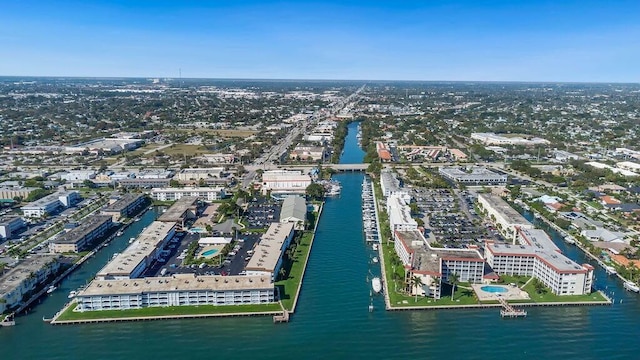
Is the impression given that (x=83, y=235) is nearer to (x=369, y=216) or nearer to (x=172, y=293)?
(x=172, y=293)

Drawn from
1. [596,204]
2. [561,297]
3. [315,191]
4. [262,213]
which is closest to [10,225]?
[262,213]

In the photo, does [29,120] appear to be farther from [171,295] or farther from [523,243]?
[523,243]

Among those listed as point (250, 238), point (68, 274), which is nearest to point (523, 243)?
point (250, 238)

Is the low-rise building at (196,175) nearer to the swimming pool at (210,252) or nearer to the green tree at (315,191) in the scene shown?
the green tree at (315,191)

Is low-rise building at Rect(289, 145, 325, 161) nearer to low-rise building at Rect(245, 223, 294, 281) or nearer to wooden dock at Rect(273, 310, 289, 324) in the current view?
low-rise building at Rect(245, 223, 294, 281)

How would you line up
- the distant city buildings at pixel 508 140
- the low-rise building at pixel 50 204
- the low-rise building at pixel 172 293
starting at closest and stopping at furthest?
1. the low-rise building at pixel 172 293
2. the low-rise building at pixel 50 204
3. the distant city buildings at pixel 508 140

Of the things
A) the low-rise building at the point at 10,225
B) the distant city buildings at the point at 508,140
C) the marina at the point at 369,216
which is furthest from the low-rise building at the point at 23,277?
the distant city buildings at the point at 508,140

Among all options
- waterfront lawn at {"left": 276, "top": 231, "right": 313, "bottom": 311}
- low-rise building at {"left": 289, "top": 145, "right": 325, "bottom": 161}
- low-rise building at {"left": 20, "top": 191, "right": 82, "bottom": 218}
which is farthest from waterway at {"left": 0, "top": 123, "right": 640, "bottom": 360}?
low-rise building at {"left": 289, "top": 145, "right": 325, "bottom": 161}
